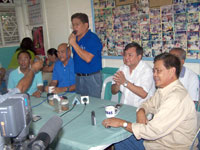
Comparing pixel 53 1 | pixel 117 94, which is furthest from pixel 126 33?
pixel 53 1

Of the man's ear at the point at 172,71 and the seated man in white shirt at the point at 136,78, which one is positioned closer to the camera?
the man's ear at the point at 172,71

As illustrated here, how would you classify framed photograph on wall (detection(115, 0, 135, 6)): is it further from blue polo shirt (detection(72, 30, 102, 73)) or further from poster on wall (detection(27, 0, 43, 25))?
poster on wall (detection(27, 0, 43, 25))

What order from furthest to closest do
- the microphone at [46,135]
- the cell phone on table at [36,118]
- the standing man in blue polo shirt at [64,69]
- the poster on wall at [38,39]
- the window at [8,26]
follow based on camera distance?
1. the window at [8,26]
2. the poster on wall at [38,39]
3. the standing man in blue polo shirt at [64,69]
4. the cell phone on table at [36,118]
5. the microphone at [46,135]

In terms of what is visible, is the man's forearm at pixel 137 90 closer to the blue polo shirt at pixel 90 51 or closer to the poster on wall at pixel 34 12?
the blue polo shirt at pixel 90 51

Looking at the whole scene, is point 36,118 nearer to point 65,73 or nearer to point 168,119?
point 168,119

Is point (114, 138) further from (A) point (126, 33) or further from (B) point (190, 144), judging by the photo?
(A) point (126, 33)

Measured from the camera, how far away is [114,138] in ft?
4.50

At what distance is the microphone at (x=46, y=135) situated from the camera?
0.68 m

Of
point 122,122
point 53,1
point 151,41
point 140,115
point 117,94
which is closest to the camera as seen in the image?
point 122,122

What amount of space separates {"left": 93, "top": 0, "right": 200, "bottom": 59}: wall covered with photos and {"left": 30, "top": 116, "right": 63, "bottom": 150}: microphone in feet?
7.36

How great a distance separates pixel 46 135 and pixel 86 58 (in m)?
1.73

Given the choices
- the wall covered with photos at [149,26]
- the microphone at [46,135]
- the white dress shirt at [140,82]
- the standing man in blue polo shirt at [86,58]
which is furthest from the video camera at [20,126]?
the wall covered with photos at [149,26]

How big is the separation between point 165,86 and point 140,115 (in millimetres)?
298

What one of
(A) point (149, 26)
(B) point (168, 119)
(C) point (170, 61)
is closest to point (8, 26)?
(A) point (149, 26)
